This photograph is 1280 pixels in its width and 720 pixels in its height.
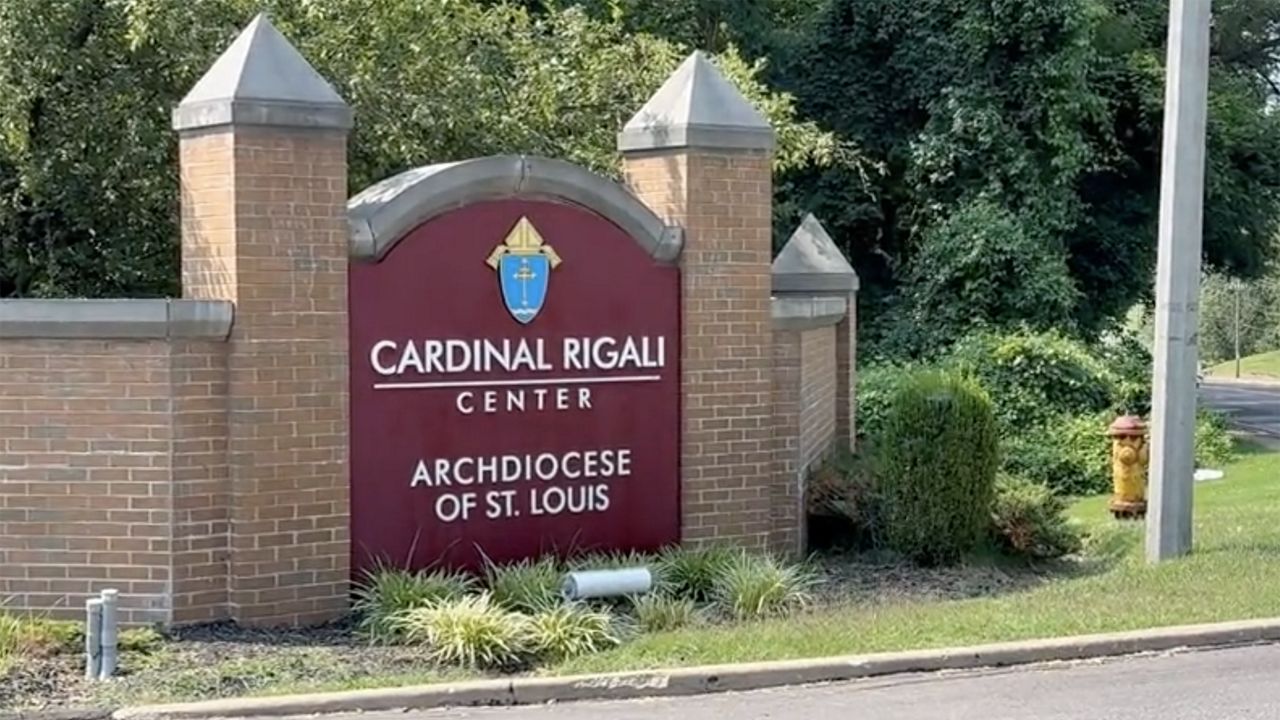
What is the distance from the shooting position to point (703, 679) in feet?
26.1

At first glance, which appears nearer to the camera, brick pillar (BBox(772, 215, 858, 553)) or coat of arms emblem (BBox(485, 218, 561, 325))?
coat of arms emblem (BBox(485, 218, 561, 325))

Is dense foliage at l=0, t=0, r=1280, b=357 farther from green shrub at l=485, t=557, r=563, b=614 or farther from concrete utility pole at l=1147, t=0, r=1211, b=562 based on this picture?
concrete utility pole at l=1147, t=0, r=1211, b=562

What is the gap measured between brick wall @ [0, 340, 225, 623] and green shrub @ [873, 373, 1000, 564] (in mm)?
5172

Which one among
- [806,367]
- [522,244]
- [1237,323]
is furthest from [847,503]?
[1237,323]

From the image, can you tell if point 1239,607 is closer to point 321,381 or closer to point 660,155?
point 660,155

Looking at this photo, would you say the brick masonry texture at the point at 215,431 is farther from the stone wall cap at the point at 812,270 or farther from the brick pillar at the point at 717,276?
the stone wall cap at the point at 812,270

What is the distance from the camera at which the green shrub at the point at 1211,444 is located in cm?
2351

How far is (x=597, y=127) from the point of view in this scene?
15.1 m

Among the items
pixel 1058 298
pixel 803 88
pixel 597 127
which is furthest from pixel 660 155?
pixel 803 88

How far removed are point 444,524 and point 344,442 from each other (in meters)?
0.90

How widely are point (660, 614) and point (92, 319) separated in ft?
12.0

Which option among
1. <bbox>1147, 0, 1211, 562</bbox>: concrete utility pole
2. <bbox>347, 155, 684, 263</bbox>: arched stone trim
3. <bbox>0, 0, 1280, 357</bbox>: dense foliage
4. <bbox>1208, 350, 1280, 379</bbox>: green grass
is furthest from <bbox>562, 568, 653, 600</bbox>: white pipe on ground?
<bbox>1208, 350, 1280, 379</bbox>: green grass

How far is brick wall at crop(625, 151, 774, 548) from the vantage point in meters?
11.0

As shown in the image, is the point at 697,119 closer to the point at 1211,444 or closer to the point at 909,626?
the point at 909,626
